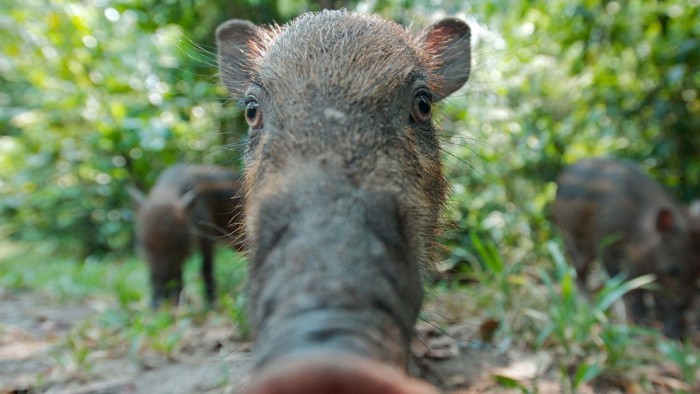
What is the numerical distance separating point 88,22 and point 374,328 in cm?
764

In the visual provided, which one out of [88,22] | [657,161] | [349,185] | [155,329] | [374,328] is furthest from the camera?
[88,22]

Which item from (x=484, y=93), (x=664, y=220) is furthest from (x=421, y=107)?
(x=664, y=220)

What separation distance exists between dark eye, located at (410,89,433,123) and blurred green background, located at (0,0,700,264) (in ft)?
9.58

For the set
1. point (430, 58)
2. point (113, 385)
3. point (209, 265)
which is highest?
point (430, 58)

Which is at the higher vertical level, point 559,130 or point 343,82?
point 559,130

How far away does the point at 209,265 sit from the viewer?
259 inches

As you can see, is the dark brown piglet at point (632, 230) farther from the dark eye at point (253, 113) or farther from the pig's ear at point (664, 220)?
the dark eye at point (253, 113)

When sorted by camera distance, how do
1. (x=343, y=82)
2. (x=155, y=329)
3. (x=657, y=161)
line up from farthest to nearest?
1. (x=657, y=161)
2. (x=155, y=329)
3. (x=343, y=82)

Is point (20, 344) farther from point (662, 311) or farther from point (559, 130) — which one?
point (559, 130)

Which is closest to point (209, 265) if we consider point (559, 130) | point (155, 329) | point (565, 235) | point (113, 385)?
point (155, 329)

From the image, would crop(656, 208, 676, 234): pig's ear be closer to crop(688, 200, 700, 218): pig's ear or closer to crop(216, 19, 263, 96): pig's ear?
crop(688, 200, 700, 218): pig's ear

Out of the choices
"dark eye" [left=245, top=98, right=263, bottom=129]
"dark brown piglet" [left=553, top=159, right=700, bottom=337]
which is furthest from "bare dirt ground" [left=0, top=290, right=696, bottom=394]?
"dark brown piglet" [left=553, top=159, right=700, bottom=337]

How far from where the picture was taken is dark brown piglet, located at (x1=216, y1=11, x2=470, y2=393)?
3.69 feet

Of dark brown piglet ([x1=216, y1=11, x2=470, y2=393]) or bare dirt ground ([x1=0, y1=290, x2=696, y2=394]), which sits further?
bare dirt ground ([x1=0, y1=290, x2=696, y2=394])
